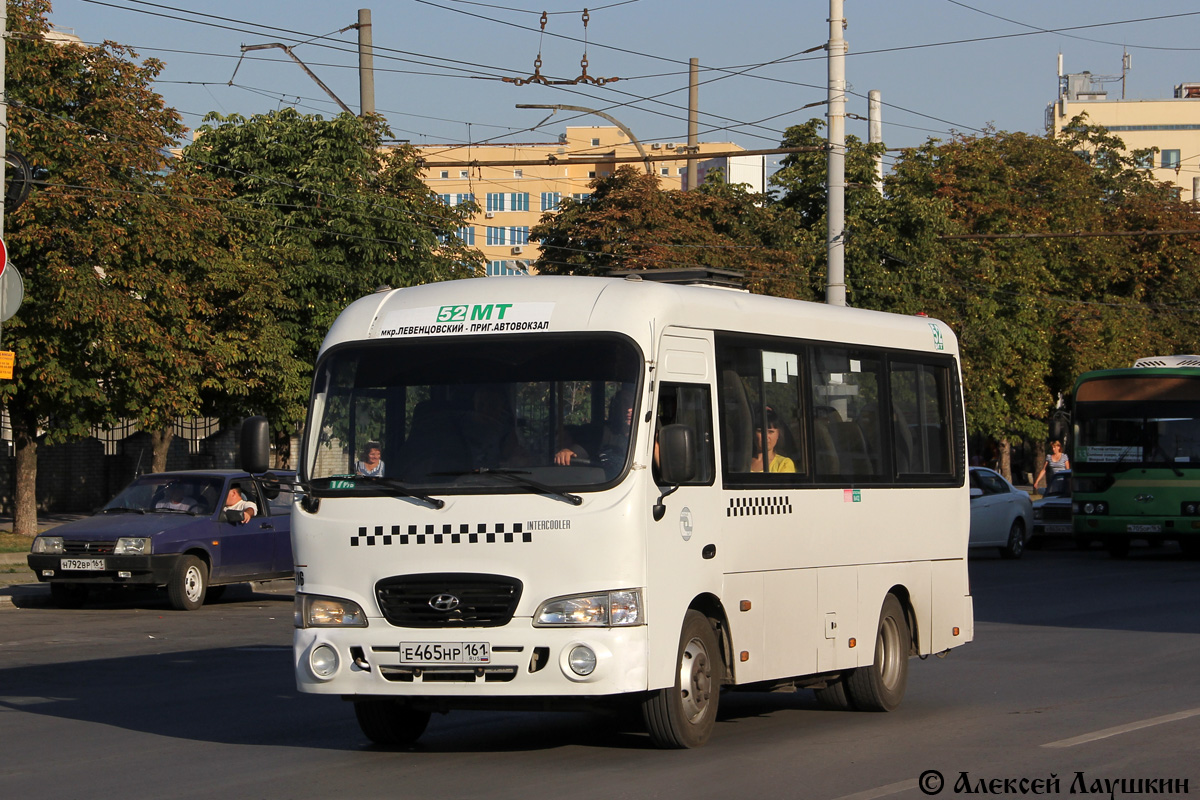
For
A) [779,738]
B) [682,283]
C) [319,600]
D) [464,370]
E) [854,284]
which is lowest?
[779,738]

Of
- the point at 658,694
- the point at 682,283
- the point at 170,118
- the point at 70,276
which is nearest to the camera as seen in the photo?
the point at 658,694

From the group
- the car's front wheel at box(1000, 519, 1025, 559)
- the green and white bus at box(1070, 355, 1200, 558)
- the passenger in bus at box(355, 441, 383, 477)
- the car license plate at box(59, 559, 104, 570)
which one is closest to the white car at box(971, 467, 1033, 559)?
the car's front wheel at box(1000, 519, 1025, 559)

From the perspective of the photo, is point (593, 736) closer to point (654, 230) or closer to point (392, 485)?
point (392, 485)

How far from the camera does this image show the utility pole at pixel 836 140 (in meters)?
25.7

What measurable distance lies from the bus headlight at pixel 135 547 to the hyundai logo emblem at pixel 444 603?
11.1 meters

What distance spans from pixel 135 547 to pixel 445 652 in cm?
1130

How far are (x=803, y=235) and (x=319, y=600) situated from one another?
131 ft

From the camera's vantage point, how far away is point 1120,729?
9703 mm

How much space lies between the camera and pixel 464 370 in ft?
29.8

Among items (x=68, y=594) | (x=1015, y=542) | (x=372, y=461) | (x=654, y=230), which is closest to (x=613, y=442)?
(x=372, y=461)

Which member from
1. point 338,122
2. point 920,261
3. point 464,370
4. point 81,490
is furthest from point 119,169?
point 920,261

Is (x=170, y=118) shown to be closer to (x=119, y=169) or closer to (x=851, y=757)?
(x=119, y=169)

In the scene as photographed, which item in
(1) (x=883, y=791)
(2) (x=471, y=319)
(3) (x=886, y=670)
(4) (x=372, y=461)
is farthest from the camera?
(3) (x=886, y=670)

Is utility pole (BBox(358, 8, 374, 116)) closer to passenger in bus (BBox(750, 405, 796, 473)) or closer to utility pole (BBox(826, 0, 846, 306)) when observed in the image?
utility pole (BBox(826, 0, 846, 306))
